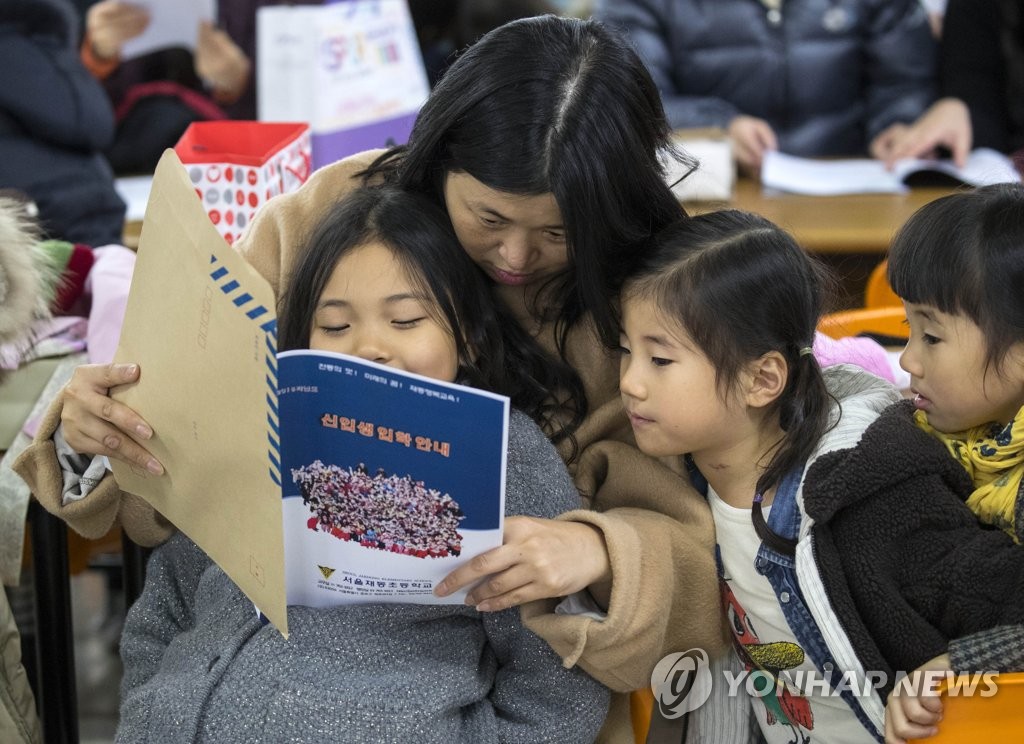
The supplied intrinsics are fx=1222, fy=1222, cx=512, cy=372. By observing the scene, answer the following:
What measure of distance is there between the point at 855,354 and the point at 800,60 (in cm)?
179

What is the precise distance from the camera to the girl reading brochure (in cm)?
118

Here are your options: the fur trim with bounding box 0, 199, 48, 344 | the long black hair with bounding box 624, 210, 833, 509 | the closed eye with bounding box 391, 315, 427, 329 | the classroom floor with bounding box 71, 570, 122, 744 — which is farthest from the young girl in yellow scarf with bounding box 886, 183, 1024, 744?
the classroom floor with bounding box 71, 570, 122, 744

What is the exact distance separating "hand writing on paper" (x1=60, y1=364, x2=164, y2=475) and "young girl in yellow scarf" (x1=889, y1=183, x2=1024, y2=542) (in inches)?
30.3

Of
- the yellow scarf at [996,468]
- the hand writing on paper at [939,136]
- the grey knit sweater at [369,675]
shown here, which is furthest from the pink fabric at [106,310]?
the hand writing on paper at [939,136]

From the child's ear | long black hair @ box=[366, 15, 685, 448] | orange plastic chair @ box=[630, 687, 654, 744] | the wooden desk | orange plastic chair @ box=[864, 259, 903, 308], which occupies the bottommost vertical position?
the wooden desk

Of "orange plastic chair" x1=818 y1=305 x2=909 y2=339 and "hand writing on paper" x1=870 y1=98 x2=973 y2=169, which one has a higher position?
"orange plastic chair" x1=818 y1=305 x2=909 y2=339

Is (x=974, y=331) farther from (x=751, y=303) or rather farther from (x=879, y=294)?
(x=879, y=294)

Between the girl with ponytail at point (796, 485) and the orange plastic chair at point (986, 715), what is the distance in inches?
4.2

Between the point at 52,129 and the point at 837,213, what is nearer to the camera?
the point at 52,129

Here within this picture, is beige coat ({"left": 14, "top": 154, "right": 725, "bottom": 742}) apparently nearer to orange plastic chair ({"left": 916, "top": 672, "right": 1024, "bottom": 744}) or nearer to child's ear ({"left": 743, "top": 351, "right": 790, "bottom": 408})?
child's ear ({"left": 743, "top": 351, "right": 790, "bottom": 408})

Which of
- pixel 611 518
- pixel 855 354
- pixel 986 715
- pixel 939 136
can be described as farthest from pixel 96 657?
pixel 939 136

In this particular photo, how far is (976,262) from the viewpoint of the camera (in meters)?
1.19

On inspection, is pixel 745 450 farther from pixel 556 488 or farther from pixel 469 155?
pixel 469 155

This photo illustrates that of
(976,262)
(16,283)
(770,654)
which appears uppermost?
(976,262)
